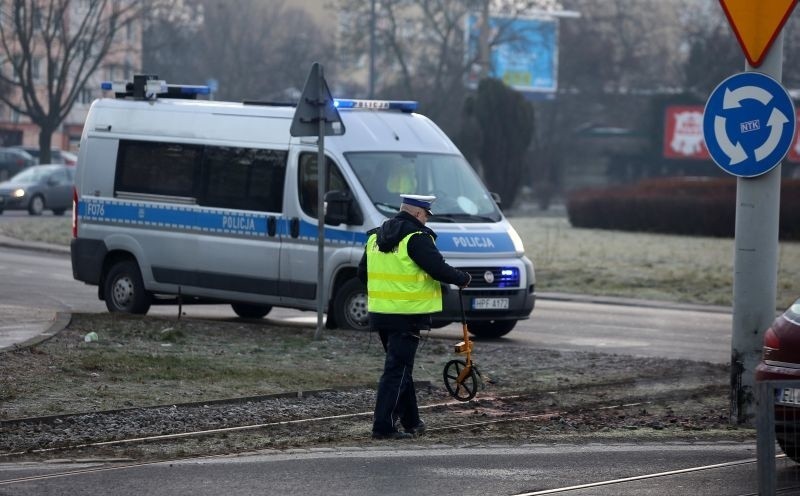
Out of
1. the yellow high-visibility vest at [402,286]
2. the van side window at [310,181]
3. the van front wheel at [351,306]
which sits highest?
the van side window at [310,181]

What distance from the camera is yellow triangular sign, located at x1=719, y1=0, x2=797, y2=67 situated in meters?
9.81

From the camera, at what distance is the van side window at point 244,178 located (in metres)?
16.0

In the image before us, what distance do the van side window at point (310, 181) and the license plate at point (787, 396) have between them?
9541 mm

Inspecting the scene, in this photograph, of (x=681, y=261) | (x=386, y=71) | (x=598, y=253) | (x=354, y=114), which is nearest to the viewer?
(x=354, y=114)

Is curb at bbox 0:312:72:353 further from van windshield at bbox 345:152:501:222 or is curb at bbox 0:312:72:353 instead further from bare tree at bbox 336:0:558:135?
bare tree at bbox 336:0:558:135

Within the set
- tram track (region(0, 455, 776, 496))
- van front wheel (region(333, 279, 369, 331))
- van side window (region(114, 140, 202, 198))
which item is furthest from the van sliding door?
tram track (region(0, 455, 776, 496))

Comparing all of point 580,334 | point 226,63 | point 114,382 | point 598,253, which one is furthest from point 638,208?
point 226,63

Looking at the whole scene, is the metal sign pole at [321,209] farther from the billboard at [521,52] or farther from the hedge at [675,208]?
the billboard at [521,52]

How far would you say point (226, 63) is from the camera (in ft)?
240

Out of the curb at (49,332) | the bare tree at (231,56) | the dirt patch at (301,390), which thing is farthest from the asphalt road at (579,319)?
the bare tree at (231,56)

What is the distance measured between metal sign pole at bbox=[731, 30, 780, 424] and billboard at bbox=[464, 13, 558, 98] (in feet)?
169

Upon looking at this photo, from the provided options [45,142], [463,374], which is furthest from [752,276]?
[45,142]

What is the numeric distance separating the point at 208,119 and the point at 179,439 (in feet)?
25.6

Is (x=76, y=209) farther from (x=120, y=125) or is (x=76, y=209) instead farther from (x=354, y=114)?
(x=354, y=114)
